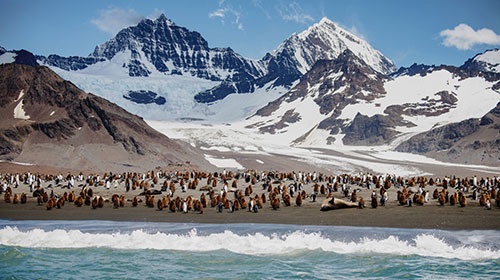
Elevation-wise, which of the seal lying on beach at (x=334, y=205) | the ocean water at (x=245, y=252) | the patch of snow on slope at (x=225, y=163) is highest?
the patch of snow on slope at (x=225, y=163)

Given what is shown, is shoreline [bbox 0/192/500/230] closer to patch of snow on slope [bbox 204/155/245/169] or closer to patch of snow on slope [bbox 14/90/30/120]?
patch of snow on slope [bbox 14/90/30/120]

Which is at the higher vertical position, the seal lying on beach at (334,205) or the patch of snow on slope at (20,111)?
the patch of snow on slope at (20,111)

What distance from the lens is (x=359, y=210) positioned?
3009cm

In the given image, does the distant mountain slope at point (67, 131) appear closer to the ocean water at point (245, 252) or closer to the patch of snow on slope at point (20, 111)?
the patch of snow on slope at point (20, 111)

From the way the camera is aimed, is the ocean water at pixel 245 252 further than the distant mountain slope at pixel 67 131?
No

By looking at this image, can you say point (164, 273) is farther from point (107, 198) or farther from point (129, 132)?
point (129, 132)

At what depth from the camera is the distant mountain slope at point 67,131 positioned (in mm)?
81125

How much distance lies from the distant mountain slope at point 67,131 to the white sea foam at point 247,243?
53754 millimetres

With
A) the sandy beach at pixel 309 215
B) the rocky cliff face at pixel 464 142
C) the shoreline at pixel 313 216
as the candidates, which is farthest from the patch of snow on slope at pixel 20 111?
the rocky cliff face at pixel 464 142

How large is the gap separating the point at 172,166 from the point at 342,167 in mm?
32885

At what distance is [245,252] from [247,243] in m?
1.10

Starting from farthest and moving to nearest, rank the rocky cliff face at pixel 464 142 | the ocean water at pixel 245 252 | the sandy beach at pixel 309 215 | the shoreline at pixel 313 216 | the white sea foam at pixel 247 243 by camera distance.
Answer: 1. the rocky cliff face at pixel 464 142
2. the sandy beach at pixel 309 215
3. the shoreline at pixel 313 216
4. the white sea foam at pixel 247 243
5. the ocean water at pixel 245 252

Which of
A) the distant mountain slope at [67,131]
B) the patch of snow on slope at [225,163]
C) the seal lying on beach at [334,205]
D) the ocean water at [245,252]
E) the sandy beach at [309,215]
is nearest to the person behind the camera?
the ocean water at [245,252]

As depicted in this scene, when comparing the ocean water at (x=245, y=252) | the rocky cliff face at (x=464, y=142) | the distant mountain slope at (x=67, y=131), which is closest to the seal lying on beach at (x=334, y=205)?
the ocean water at (x=245, y=252)
